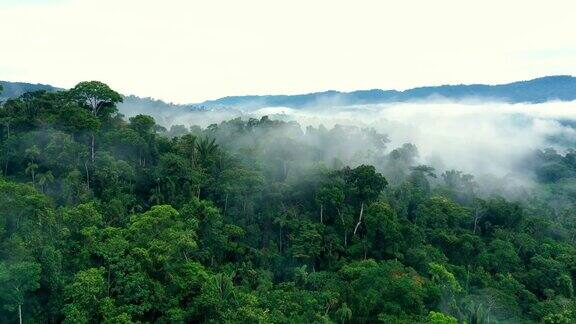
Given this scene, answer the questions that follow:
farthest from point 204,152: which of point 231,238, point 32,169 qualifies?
point 32,169

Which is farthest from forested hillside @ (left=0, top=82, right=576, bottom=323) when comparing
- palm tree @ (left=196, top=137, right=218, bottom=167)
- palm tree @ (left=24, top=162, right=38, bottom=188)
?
palm tree @ (left=24, top=162, right=38, bottom=188)

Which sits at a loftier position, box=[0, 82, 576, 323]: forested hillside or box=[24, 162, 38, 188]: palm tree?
box=[24, 162, 38, 188]: palm tree

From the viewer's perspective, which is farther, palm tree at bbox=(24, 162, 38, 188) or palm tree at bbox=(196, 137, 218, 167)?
palm tree at bbox=(196, 137, 218, 167)

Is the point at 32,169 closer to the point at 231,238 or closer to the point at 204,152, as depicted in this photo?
the point at 204,152

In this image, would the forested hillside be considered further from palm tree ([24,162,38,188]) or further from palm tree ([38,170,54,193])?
palm tree ([24,162,38,188])

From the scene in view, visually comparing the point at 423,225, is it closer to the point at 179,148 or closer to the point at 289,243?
the point at 289,243

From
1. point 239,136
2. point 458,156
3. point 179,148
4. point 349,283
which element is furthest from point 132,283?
point 458,156

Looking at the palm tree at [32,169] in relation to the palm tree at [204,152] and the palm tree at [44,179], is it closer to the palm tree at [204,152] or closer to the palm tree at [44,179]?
the palm tree at [44,179]

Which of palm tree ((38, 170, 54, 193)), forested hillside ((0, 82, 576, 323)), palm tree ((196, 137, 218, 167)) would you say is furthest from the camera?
palm tree ((196, 137, 218, 167))
